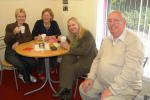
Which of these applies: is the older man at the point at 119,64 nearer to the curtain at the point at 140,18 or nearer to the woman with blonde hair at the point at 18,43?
the curtain at the point at 140,18

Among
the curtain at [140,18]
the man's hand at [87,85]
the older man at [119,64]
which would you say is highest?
the curtain at [140,18]

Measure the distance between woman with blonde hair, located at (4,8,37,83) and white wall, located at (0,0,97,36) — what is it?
57cm

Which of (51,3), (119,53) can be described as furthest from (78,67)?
(51,3)

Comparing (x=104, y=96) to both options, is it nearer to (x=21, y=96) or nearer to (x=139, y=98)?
(x=139, y=98)

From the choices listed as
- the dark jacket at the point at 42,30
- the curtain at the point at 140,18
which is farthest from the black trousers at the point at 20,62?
the curtain at the point at 140,18

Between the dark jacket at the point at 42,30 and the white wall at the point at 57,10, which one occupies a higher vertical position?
the white wall at the point at 57,10

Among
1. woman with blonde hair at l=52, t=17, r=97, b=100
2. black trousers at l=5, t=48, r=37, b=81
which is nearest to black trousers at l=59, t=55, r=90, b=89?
woman with blonde hair at l=52, t=17, r=97, b=100

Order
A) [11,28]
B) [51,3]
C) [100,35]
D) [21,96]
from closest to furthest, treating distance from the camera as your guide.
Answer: [21,96] → [11,28] → [100,35] → [51,3]

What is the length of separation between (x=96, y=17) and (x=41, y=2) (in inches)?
53.0

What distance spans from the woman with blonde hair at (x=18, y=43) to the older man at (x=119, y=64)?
1.27 meters

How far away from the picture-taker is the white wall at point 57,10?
3078 millimetres

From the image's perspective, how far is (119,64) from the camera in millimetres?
1788

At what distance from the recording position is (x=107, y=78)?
1.87 meters

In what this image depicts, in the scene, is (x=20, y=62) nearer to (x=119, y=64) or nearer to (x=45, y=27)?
(x=45, y=27)
